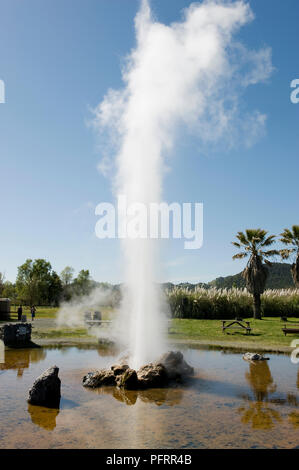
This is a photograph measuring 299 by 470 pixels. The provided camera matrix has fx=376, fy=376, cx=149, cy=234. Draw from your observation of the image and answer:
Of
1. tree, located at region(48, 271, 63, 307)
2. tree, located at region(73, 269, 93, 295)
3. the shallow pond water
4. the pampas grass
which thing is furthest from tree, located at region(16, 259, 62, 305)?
the shallow pond water

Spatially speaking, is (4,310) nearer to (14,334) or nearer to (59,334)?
(59,334)

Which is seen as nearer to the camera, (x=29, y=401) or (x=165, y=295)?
(x=29, y=401)

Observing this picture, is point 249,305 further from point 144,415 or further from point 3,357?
point 144,415

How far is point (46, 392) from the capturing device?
7895 millimetres

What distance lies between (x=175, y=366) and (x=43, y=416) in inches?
176

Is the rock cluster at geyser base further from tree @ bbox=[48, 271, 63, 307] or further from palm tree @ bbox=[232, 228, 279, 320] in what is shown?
tree @ bbox=[48, 271, 63, 307]

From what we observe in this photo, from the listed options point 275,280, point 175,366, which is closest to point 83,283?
point 275,280

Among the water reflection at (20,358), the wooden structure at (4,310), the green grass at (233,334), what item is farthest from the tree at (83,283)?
the water reflection at (20,358)

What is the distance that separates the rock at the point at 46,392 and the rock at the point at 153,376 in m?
2.31

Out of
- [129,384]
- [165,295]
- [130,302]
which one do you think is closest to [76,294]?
[165,295]

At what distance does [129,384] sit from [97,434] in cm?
336
